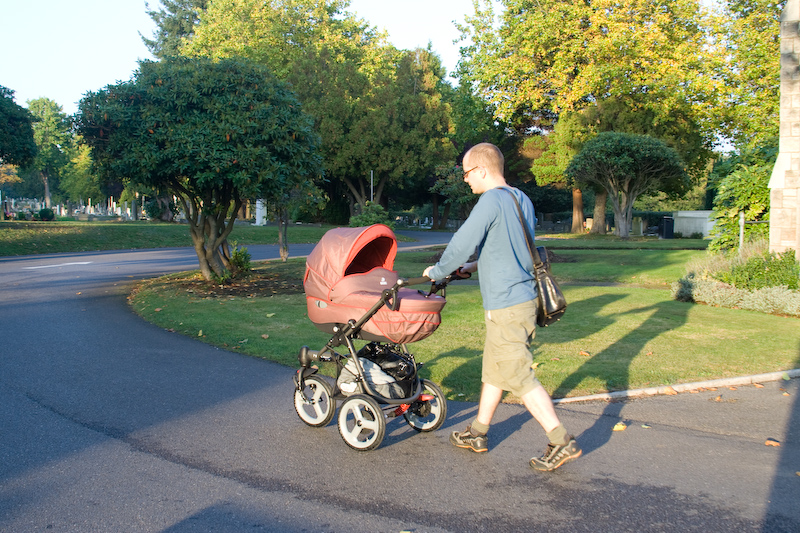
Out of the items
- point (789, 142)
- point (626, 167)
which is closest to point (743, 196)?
point (789, 142)

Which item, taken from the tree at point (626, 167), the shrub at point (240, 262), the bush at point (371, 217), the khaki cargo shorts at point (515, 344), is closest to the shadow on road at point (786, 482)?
the khaki cargo shorts at point (515, 344)

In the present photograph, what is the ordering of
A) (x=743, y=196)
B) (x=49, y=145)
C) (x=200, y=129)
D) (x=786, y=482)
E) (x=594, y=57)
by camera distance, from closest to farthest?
1. (x=786, y=482)
2. (x=200, y=129)
3. (x=743, y=196)
4. (x=594, y=57)
5. (x=49, y=145)

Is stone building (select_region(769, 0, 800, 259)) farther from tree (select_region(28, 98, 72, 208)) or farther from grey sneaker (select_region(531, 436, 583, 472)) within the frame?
tree (select_region(28, 98, 72, 208))

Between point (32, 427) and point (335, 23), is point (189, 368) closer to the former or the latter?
point (32, 427)

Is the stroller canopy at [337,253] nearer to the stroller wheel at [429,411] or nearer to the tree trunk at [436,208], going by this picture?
the stroller wheel at [429,411]

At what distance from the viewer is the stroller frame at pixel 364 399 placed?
15.1 ft

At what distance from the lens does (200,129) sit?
41.6 ft

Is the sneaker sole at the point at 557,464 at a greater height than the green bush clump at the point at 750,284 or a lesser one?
lesser

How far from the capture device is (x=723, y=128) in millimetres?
36281

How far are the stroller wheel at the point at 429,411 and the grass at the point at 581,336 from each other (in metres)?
0.98

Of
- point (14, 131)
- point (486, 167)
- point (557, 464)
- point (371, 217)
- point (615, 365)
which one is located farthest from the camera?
point (14, 131)

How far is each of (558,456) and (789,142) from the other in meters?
10.9

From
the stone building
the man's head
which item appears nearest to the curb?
the man's head

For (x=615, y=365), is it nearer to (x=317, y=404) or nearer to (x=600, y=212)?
(x=317, y=404)
